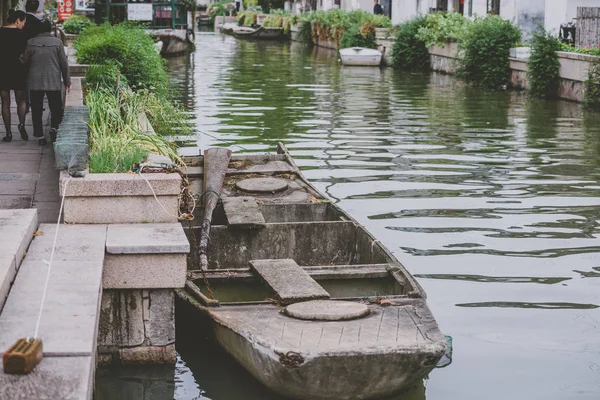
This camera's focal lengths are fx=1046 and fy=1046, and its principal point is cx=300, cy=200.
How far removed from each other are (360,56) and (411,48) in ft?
7.42

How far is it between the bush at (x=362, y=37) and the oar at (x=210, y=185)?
1209 inches

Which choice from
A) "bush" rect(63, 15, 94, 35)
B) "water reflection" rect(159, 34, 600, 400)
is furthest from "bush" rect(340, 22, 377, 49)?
"bush" rect(63, 15, 94, 35)

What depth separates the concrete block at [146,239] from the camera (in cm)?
698

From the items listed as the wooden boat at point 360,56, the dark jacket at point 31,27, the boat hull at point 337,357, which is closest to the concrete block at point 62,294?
the boat hull at point 337,357

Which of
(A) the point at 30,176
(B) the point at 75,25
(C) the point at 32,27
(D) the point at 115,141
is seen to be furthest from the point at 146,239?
(B) the point at 75,25

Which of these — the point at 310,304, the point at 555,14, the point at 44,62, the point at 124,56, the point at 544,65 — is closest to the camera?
the point at 310,304

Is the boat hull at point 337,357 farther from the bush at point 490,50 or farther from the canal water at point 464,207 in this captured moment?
the bush at point 490,50

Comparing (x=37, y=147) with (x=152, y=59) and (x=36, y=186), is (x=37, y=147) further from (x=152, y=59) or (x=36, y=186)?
(x=152, y=59)

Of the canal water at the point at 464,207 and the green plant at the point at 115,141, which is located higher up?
the green plant at the point at 115,141

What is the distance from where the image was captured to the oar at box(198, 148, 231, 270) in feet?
27.9

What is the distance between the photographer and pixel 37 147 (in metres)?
12.5

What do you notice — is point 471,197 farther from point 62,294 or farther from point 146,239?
point 62,294

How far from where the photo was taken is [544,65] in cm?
2558

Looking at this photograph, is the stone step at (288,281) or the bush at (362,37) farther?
the bush at (362,37)
